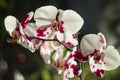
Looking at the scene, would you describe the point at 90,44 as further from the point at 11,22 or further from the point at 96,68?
the point at 11,22

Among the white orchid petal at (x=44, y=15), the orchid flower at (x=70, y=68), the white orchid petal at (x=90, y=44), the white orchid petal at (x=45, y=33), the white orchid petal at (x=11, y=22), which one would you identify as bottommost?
the orchid flower at (x=70, y=68)

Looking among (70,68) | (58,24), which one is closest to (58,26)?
(58,24)

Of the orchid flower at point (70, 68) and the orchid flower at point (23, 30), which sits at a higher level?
the orchid flower at point (23, 30)

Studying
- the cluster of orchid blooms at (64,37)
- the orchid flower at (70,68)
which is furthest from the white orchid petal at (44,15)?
the orchid flower at (70,68)

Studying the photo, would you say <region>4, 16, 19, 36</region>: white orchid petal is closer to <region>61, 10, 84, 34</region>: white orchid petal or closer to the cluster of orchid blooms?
the cluster of orchid blooms

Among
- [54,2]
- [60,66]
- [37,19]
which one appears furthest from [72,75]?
[54,2]

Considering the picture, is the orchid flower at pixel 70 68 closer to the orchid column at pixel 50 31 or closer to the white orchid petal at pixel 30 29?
the orchid column at pixel 50 31

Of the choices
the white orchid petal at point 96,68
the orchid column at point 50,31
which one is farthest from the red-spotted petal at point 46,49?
the white orchid petal at point 96,68

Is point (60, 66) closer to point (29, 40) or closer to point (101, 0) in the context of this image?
point (29, 40)
